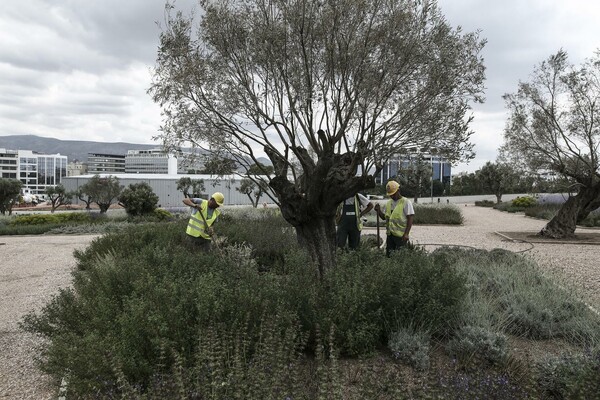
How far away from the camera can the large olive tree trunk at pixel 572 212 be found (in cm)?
1499

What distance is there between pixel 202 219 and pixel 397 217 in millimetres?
3270

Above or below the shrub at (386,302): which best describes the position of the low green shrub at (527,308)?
below

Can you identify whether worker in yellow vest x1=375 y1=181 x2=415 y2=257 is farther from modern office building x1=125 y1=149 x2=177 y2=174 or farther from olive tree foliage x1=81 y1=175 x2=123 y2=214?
modern office building x1=125 y1=149 x2=177 y2=174

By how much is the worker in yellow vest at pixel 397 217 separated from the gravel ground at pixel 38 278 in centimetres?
235

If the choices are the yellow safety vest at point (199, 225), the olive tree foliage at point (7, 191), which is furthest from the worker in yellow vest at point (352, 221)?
the olive tree foliage at point (7, 191)

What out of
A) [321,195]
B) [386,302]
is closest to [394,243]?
[321,195]

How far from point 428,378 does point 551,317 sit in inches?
102

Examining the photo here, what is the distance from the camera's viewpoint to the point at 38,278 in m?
9.34

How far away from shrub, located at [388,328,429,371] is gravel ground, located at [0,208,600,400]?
9.09 feet

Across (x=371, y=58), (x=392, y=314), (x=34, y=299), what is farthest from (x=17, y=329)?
(x=371, y=58)

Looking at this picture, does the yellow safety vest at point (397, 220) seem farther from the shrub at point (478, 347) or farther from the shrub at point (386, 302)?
the shrub at point (478, 347)

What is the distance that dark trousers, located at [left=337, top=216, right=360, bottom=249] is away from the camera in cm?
817

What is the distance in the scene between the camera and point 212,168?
21.4 ft

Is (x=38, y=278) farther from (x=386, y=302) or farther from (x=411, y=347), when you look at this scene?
(x=411, y=347)
